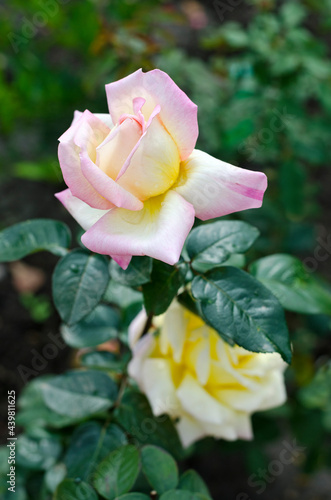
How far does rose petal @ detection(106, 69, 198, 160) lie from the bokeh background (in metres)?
0.92

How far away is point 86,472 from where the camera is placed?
0.76 meters

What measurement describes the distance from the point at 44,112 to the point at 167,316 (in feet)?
5.60

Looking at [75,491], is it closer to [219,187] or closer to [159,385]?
[159,385]

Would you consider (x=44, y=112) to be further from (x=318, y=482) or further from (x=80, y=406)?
(x=318, y=482)

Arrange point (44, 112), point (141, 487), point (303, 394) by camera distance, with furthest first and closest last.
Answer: point (44, 112) < point (303, 394) < point (141, 487)

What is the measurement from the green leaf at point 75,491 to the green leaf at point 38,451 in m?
0.28

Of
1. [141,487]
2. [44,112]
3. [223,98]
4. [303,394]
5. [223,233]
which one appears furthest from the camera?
[44,112]

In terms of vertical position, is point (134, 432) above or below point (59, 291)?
below

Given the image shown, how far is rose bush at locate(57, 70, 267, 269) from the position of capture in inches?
19.1

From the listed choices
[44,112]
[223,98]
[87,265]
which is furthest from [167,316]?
[44,112]

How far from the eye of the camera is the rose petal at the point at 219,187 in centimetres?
49

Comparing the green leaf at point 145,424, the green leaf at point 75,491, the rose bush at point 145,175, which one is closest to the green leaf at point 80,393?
the green leaf at point 145,424

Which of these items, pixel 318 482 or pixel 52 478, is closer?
pixel 52 478

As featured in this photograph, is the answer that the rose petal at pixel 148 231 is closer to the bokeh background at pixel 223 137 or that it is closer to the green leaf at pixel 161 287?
the green leaf at pixel 161 287
